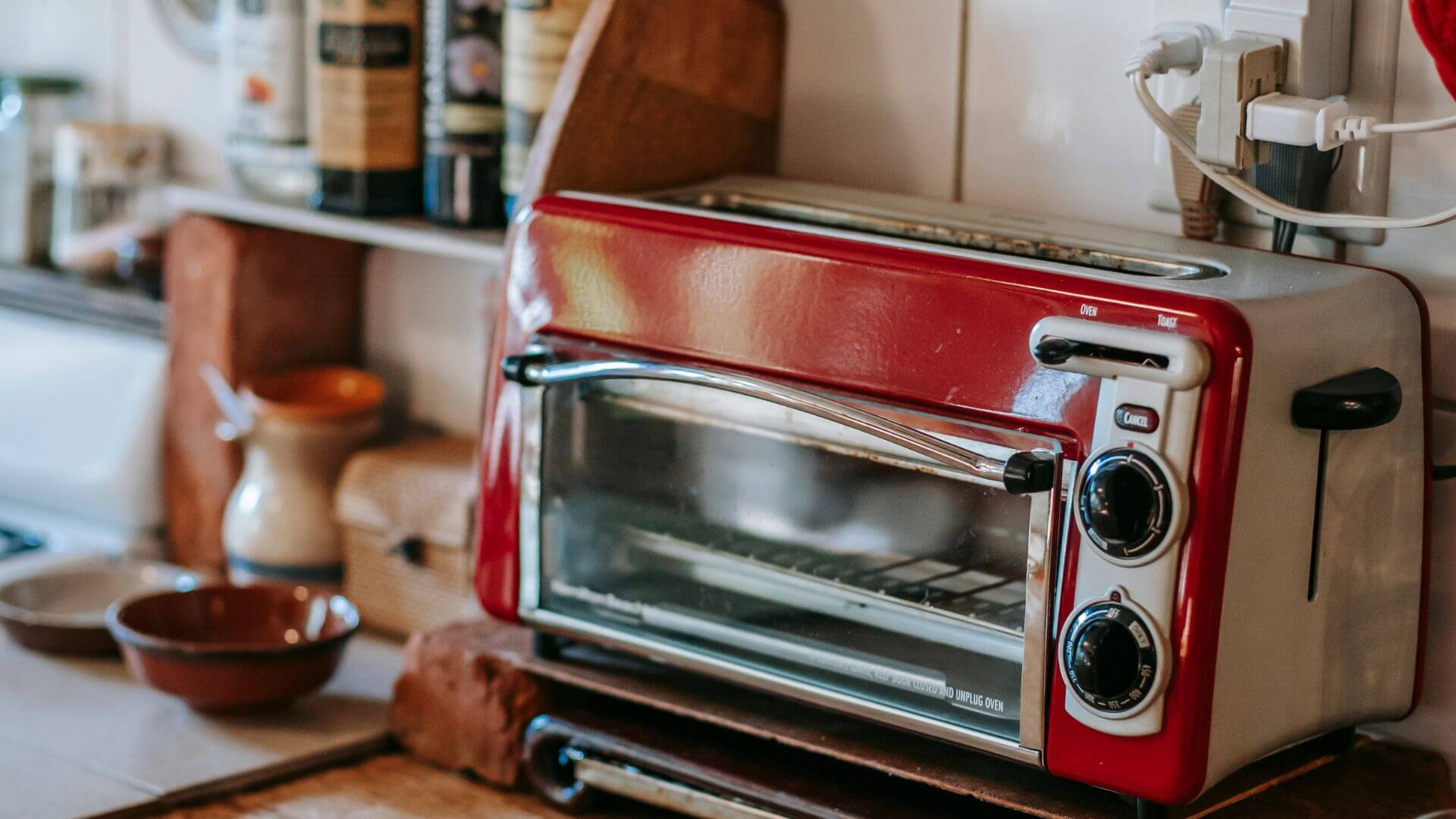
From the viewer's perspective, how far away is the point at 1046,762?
875mm

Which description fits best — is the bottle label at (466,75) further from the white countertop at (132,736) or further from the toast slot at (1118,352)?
the toast slot at (1118,352)

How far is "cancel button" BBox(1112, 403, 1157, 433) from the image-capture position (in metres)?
0.82

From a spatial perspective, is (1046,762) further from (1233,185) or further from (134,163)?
(134,163)

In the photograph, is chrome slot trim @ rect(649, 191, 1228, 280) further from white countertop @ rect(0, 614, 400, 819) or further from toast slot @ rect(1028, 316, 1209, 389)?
white countertop @ rect(0, 614, 400, 819)

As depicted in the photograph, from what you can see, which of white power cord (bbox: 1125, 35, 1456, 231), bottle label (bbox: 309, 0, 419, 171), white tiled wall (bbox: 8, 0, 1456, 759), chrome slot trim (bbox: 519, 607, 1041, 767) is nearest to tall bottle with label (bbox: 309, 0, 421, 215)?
bottle label (bbox: 309, 0, 419, 171)

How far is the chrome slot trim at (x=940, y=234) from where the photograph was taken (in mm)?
936

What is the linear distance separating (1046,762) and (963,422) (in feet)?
0.58

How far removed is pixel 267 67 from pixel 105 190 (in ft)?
1.25

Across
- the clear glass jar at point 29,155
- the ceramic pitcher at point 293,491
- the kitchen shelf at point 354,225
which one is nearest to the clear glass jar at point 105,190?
the clear glass jar at point 29,155

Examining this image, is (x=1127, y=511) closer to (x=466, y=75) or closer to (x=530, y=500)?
(x=530, y=500)

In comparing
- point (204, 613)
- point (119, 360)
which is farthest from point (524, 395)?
point (119, 360)

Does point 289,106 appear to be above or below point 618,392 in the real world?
above

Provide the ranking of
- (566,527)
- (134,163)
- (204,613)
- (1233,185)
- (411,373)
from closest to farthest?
(1233,185)
(566,527)
(204,613)
(411,373)
(134,163)

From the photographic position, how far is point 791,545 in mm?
988
